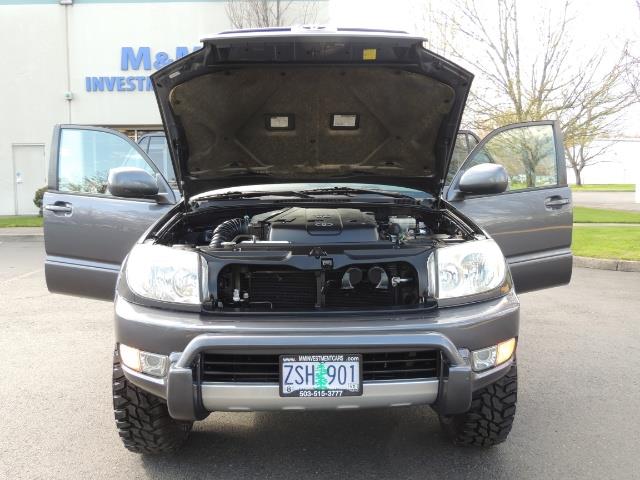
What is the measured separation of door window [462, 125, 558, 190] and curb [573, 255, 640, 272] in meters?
4.86

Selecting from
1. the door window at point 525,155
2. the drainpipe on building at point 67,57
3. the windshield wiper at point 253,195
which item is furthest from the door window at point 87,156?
the drainpipe on building at point 67,57

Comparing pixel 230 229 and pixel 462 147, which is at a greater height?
pixel 462 147

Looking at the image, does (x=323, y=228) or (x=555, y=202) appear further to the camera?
(x=555, y=202)

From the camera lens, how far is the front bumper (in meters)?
2.37

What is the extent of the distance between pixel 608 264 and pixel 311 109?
22.4 ft

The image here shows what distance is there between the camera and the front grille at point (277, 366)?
2.42 meters

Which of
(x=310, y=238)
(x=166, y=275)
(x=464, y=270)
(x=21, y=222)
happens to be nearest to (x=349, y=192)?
(x=310, y=238)

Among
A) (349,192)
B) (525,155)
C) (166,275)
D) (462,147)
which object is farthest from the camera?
(462,147)

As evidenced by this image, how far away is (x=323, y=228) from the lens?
3.31 meters

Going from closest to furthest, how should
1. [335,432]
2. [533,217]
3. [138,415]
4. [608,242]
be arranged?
[138,415]
[335,432]
[533,217]
[608,242]

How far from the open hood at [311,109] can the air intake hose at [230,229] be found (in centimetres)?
45

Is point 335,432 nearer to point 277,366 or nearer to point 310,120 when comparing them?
point 277,366

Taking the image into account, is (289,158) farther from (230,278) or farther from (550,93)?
(550,93)

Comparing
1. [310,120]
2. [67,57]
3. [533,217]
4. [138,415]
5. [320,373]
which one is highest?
[67,57]
